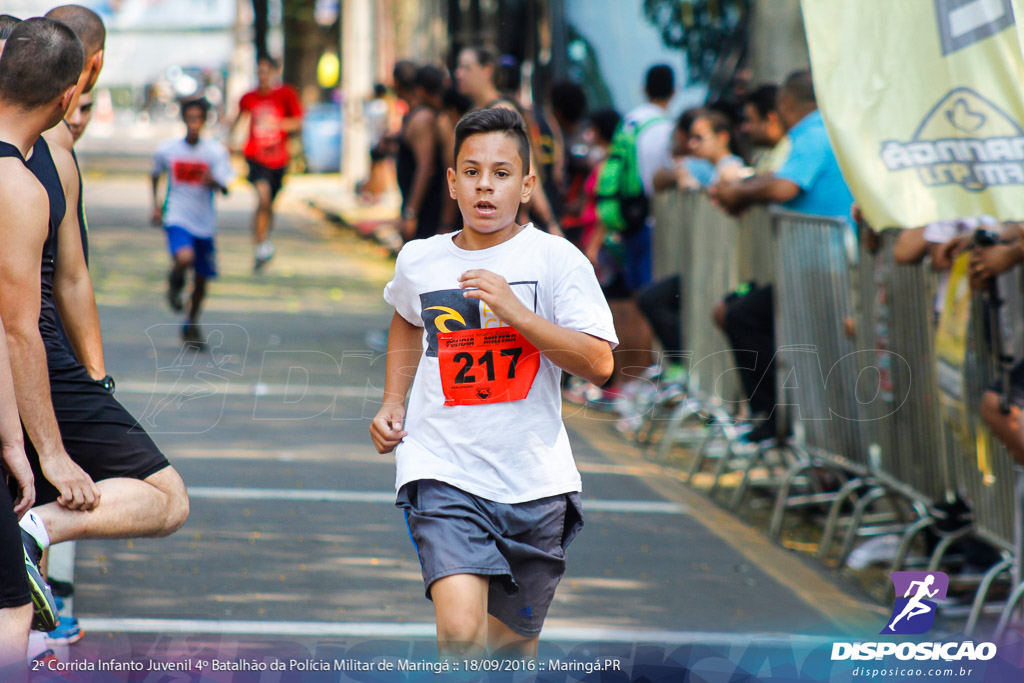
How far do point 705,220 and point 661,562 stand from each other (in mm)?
2733

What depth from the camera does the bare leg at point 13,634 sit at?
3221 mm

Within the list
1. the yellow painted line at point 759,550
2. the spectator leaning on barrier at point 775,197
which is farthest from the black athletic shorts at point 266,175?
the spectator leaning on barrier at point 775,197

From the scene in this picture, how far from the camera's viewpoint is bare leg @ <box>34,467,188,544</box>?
375 cm

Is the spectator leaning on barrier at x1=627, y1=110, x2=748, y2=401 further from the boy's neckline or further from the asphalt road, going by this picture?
the boy's neckline

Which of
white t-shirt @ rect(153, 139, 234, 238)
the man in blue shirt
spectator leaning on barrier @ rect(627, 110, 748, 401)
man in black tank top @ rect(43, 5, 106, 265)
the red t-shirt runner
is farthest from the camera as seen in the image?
the red t-shirt runner

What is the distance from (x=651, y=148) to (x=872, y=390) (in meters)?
4.05

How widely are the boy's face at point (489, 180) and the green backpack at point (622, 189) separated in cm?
591

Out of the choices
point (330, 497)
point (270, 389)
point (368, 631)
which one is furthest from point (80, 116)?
point (270, 389)

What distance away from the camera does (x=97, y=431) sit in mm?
3926

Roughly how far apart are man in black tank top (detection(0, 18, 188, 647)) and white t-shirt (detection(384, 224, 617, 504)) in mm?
880

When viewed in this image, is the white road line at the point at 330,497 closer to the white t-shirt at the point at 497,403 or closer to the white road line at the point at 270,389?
the white road line at the point at 270,389

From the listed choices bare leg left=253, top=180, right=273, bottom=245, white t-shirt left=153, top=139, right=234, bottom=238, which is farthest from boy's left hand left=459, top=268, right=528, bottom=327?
bare leg left=253, top=180, right=273, bottom=245

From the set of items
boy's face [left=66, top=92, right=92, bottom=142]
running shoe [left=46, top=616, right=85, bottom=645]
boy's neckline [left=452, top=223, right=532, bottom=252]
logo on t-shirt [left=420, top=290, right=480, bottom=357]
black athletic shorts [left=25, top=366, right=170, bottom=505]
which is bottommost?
running shoe [left=46, top=616, right=85, bottom=645]

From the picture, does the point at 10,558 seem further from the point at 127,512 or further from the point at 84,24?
the point at 84,24
